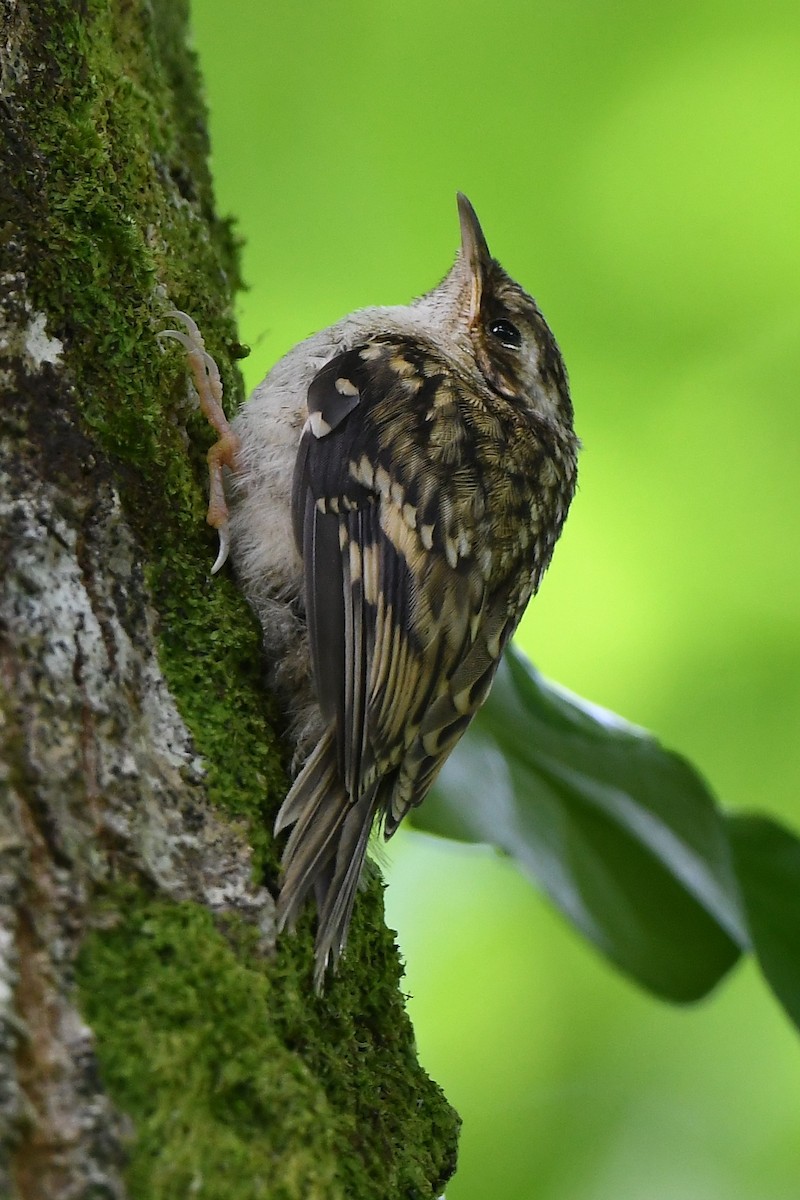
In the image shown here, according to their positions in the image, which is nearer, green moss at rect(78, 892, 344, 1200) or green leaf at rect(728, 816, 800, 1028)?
green moss at rect(78, 892, 344, 1200)

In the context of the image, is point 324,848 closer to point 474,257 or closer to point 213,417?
point 213,417

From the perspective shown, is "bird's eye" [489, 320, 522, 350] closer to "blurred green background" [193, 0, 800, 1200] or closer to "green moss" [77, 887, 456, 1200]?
"blurred green background" [193, 0, 800, 1200]

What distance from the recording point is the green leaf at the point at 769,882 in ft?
8.64

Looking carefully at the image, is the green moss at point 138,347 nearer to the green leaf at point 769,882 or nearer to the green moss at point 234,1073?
the green moss at point 234,1073

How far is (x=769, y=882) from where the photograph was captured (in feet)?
8.88

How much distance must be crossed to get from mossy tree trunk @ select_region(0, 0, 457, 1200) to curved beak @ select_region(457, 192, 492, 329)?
0.76 m

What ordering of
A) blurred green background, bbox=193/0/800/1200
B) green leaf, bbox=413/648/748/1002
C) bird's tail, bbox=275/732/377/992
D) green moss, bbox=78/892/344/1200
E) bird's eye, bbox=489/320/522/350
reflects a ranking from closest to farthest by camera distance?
green moss, bbox=78/892/344/1200, bird's tail, bbox=275/732/377/992, green leaf, bbox=413/648/748/1002, bird's eye, bbox=489/320/522/350, blurred green background, bbox=193/0/800/1200

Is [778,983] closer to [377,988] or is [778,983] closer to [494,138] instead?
[377,988]

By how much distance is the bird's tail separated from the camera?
1.66 m

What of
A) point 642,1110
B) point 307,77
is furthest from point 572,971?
point 307,77

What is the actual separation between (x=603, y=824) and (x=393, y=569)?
3.12 feet

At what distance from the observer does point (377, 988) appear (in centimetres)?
185

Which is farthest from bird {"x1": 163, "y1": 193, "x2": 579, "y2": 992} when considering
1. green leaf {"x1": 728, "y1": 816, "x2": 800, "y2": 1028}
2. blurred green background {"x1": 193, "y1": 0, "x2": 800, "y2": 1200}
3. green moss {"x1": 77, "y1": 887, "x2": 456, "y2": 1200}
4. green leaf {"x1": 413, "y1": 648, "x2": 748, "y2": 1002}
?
blurred green background {"x1": 193, "y1": 0, "x2": 800, "y2": 1200}

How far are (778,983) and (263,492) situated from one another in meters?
1.42
